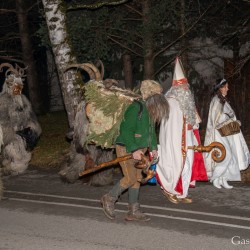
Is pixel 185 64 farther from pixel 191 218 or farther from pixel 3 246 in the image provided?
pixel 3 246

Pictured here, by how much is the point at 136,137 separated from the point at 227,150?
239 cm

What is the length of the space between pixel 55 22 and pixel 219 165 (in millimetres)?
4995

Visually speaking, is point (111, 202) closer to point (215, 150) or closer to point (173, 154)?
point (173, 154)

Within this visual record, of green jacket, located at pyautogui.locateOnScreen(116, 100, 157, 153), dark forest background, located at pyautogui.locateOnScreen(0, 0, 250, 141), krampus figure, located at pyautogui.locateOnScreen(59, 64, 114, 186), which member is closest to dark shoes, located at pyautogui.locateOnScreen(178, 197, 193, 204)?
green jacket, located at pyautogui.locateOnScreen(116, 100, 157, 153)

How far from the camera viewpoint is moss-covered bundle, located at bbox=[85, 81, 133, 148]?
23.4 feet

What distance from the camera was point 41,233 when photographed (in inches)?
267

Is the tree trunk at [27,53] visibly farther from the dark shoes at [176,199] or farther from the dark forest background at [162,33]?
the dark shoes at [176,199]

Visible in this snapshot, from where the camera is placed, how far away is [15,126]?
→ 10484 millimetres

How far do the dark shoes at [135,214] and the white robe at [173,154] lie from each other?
3.15 feet

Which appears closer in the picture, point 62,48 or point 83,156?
point 83,156

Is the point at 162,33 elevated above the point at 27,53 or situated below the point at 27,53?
below

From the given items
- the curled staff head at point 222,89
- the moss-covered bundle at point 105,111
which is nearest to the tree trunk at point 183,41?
the curled staff head at point 222,89

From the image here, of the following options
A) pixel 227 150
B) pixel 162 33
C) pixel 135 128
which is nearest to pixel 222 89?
pixel 227 150

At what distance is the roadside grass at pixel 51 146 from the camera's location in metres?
12.0
